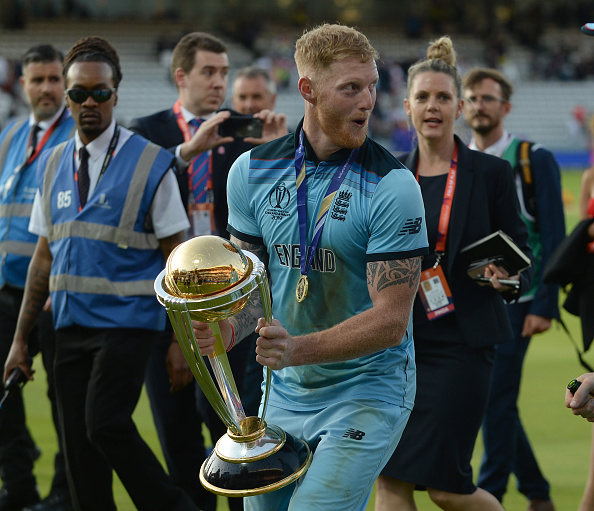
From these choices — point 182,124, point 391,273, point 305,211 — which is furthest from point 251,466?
point 182,124

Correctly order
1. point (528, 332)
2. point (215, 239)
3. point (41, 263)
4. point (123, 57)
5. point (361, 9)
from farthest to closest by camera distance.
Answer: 1. point (361, 9)
2. point (123, 57)
3. point (528, 332)
4. point (41, 263)
5. point (215, 239)

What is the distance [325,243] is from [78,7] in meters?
42.7

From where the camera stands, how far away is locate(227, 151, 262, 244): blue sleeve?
3426 millimetres

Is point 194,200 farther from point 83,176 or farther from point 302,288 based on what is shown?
point 302,288

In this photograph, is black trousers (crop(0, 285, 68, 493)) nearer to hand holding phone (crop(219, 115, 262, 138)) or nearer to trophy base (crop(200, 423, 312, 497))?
hand holding phone (crop(219, 115, 262, 138))

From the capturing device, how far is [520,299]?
19.5 ft

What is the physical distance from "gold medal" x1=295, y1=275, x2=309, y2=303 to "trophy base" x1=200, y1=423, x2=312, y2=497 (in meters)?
0.48

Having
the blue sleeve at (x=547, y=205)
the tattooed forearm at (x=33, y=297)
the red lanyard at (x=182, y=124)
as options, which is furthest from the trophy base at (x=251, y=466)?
the blue sleeve at (x=547, y=205)

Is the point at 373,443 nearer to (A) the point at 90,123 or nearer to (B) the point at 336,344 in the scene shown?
(B) the point at 336,344

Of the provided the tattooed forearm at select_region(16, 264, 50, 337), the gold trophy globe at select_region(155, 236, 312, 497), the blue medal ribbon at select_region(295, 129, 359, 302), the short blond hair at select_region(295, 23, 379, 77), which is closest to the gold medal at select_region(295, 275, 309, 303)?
the blue medal ribbon at select_region(295, 129, 359, 302)

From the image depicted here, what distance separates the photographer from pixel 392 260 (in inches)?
122

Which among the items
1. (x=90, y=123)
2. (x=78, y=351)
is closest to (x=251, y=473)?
(x=78, y=351)

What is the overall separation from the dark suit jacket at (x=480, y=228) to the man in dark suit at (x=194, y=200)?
135 centimetres

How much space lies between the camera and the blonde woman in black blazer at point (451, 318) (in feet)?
14.0
